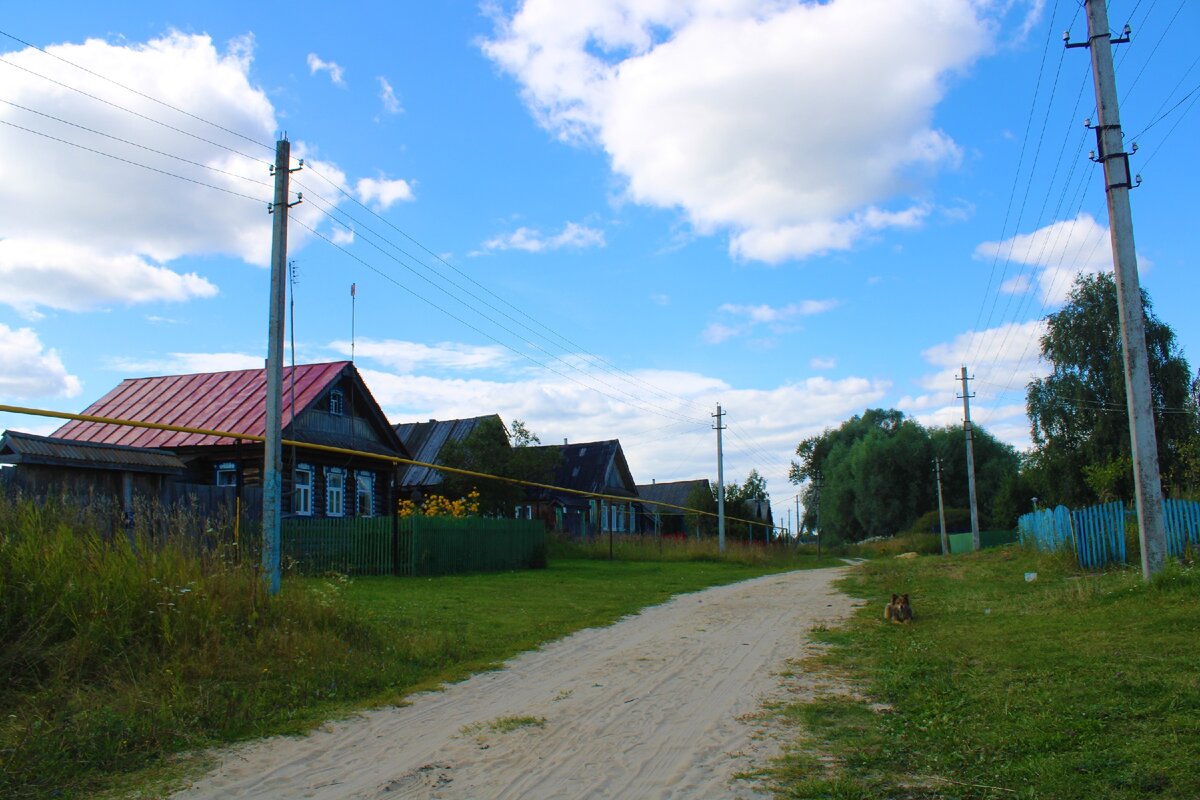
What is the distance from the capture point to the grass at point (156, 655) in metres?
5.76

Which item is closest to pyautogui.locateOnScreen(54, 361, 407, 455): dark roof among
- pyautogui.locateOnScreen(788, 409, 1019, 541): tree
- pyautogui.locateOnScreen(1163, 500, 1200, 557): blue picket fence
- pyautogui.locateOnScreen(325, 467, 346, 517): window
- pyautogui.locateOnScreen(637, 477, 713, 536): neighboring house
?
pyautogui.locateOnScreen(325, 467, 346, 517): window

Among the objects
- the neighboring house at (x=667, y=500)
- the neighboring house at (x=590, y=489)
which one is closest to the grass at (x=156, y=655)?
the neighboring house at (x=590, y=489)

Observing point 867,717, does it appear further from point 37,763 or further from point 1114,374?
point 1114,374

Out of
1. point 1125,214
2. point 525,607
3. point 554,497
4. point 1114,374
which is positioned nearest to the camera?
point 1125,214

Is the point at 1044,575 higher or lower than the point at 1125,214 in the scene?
lower

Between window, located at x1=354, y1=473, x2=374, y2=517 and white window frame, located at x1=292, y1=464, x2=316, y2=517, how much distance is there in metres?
2.59

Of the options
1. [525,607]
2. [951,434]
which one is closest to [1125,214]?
[525,607]

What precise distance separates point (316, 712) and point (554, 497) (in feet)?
130

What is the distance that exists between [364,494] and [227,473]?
513cm

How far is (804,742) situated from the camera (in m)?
6.01

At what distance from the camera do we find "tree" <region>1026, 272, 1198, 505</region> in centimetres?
4066

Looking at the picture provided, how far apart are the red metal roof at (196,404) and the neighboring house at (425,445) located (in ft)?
33.5

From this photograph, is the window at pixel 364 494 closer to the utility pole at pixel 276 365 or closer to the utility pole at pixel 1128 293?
the utility pole at pixel 276 365

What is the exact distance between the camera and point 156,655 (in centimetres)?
748
